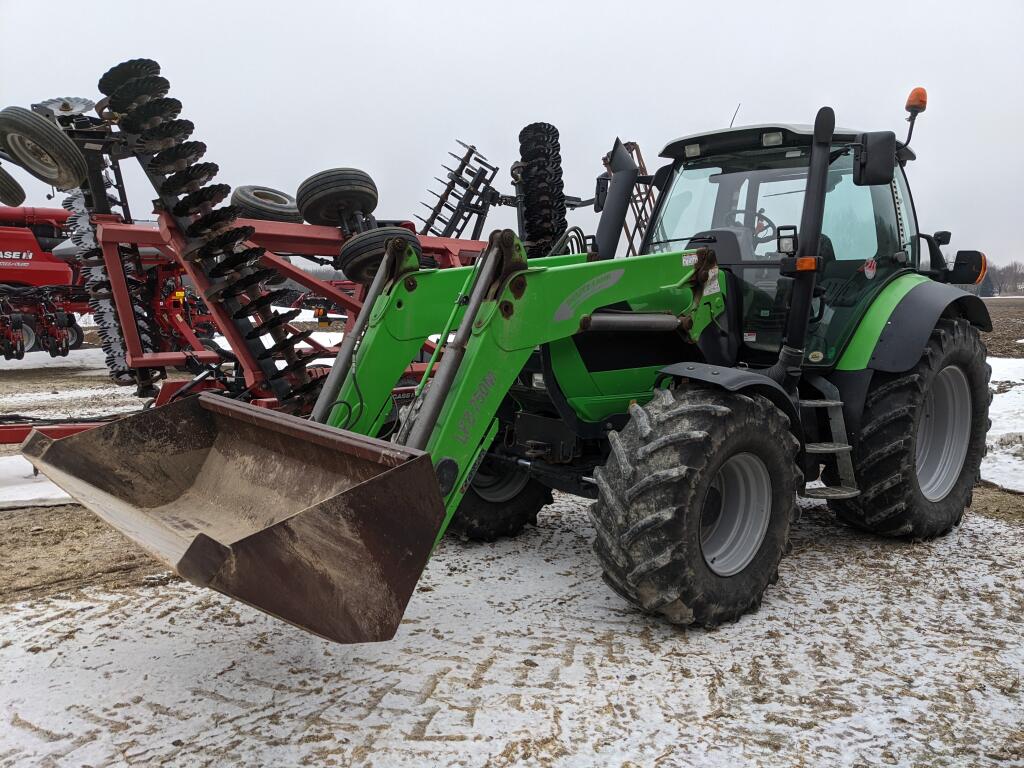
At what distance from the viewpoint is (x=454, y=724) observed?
8.57ft

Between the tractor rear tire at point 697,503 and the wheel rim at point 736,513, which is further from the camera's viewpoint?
the wheel rim at point 736,513

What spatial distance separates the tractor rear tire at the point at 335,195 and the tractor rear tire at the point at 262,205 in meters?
0.84

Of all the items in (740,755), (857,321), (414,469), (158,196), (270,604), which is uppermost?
(158,196)

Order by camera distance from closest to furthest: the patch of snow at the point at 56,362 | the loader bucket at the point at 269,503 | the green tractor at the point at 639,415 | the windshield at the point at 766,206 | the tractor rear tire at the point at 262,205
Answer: the loader bucket at the point at 269,503
the green tractor at the point at 639,415
the windshield at the point at 766,206
the tractor rear tire at the point at 262,205
the patch of snow at the point at 56,362

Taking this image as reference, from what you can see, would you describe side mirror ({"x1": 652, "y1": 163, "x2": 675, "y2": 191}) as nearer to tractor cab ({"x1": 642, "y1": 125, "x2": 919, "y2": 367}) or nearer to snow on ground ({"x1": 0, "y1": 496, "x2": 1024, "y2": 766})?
tractor cab ({"x1": 642, "y1": 125, "x2": 919, "y2": 367})

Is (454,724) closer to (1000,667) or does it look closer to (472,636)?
(472,636)

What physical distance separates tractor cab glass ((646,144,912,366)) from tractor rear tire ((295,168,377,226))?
351cm

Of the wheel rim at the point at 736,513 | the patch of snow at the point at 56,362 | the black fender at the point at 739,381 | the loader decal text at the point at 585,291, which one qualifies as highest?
the loader decal text at the point at 585,291

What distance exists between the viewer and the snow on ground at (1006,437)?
595 cm

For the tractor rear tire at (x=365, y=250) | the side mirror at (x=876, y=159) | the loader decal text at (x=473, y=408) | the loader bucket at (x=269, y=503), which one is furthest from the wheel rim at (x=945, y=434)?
the tractor rear tire at (x=365, y=250)

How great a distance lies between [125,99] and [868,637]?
229 inches

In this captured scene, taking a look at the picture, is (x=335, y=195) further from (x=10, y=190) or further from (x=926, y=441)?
(x=926, y=441)

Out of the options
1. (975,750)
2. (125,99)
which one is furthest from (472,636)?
(125,99)

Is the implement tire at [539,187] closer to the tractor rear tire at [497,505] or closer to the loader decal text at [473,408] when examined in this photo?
the tractor rear tire at [497,505]
